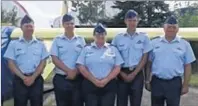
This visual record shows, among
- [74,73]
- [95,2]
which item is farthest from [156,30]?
[95,2]

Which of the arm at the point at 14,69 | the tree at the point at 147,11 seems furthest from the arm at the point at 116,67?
the tree at the point at 147,11

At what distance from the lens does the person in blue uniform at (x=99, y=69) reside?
4613 mm

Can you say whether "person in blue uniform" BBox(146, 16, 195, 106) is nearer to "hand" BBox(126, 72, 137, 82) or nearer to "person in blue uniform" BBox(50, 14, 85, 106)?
"hand" BBox(126, 72, 137, 82)

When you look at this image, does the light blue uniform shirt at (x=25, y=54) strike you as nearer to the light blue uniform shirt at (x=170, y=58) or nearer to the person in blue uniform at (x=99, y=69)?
the person in blue uniform at (x=99, y=69)

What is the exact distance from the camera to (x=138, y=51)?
4.78 meters

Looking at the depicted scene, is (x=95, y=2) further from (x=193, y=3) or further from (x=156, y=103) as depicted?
(x=156, y=103)

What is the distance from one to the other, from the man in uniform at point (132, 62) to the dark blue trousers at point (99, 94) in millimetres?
161

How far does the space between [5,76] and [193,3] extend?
19.7 meters

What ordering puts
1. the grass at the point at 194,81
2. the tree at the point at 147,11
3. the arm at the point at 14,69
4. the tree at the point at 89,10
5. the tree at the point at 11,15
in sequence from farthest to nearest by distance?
the tree at the point at 89,10 < the tree at the point at 147,11 < the tree at the point at 11,15 < the grass at the point at 194,81 < the arm at the point at 14,69

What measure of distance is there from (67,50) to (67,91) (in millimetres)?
446

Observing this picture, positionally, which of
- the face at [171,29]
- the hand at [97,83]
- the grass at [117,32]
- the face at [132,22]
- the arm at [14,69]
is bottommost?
the hand at [97,83]

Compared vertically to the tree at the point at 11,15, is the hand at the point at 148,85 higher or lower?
lower

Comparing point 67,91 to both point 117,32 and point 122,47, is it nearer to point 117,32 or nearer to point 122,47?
point 122,47

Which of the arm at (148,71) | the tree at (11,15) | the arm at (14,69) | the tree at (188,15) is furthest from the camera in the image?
the tree at (188,15)
